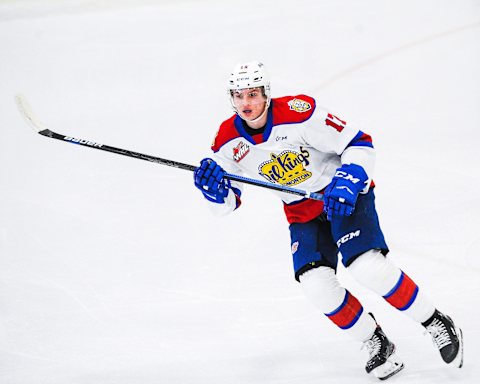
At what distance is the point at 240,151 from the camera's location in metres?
3.17

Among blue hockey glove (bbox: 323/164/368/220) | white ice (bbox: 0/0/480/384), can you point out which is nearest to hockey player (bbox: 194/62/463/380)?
blue hockey glove (bbox: 323/164/368/220)

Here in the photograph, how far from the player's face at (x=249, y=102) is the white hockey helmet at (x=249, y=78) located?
0.02m

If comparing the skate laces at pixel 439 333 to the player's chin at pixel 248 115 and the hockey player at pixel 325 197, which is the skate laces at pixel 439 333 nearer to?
the hockey player at pixel 325 197

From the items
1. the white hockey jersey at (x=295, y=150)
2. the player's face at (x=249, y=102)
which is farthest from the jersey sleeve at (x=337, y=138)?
the player's face at (x=249, y=102)

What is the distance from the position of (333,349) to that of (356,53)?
3496mm

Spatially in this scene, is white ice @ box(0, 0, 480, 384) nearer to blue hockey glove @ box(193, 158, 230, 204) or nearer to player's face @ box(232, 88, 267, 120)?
blue hockey glove @ box(193, 158, 230, 204)

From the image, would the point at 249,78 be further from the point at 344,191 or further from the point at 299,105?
the point at 344,191

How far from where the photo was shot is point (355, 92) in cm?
588

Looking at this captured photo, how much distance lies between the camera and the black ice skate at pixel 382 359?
2971 mm

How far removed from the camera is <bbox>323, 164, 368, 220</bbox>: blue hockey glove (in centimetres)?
287

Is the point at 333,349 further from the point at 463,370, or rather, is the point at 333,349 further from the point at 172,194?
the point at 172,194

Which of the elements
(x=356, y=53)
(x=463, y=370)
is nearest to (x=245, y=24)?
(x=356, y=53)

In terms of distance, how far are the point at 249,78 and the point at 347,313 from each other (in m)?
0.96

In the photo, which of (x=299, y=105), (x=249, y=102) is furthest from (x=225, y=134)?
(x=299, y=105)
